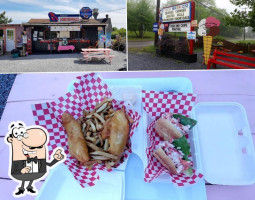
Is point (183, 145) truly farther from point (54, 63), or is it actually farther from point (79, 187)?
point (54, 63)

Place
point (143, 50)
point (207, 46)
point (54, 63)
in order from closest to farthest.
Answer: point (207, 46), point (143, 50), point (54, 63)

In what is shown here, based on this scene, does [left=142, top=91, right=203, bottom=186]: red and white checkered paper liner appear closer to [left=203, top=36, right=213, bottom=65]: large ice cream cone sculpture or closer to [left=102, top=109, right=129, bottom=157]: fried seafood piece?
[left=102, top=109, right=129, bottom=157]: fried seafood piece

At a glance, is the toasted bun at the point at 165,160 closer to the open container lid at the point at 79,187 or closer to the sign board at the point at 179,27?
the open container lid at the point at 79,187

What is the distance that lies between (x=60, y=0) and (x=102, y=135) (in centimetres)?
184

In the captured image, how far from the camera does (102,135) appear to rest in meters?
0.83

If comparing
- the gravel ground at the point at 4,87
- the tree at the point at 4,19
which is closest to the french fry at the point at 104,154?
the gravel ground at the point at 4,87

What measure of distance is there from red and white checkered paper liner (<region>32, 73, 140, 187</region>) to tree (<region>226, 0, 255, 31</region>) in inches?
59.4

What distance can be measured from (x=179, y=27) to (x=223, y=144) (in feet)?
5.03

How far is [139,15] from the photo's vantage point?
7.29 feet

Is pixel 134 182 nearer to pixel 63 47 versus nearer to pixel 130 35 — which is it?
pixel 130 35

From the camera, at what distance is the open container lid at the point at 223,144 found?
84cm

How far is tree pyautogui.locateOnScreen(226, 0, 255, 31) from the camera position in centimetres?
196

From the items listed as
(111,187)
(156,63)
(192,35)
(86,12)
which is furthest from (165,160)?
(86,12)

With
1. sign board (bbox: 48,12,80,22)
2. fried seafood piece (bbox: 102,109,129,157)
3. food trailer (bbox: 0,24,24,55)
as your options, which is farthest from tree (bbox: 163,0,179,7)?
fried seafood piece (bbox: 102,109,129,157)
